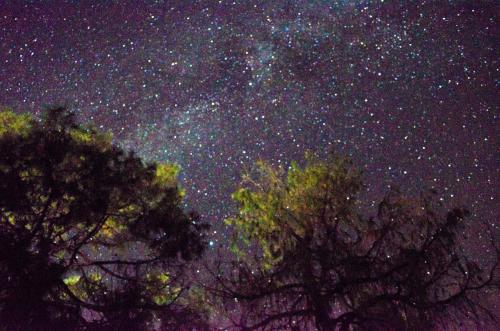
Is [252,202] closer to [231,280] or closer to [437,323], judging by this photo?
[231,280]

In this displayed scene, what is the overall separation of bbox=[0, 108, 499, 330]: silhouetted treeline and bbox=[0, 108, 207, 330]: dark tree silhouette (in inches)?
0.9

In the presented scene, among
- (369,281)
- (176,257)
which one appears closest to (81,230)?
Answer: (176,257)

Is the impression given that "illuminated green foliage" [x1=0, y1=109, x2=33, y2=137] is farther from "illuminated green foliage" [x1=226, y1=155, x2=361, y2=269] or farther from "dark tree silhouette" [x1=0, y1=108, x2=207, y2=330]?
"illuminated green foliage" [x1=226, y1=155, x2=361, y2=269]

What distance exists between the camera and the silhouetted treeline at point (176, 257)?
712 cm

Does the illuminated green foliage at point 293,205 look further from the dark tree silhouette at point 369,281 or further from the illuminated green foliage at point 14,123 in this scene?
the illuminated green foliage at point 14,123

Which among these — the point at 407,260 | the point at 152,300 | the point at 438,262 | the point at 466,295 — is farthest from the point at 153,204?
the point at 466,295

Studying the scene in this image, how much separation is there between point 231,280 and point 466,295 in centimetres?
493

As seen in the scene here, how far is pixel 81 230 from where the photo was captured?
8.38 metres

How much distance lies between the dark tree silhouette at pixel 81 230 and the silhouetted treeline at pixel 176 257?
2 cm

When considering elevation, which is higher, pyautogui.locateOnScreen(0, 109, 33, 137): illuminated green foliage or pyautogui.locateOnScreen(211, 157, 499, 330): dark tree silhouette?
pyautogui.locateOnScreen(0, 109, 33, 137): illuminated green foliage

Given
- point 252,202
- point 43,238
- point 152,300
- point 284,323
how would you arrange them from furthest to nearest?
1. point 252,202
2. point 284,323
3. point 152,300
4. point 43,238

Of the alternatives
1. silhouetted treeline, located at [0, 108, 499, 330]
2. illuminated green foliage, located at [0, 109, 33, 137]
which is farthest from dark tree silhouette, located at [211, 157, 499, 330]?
illuminated green foliage, located at [0, 109, 33, 137]

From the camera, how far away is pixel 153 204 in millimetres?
9008

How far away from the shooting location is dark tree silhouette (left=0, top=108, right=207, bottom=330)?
6.91 m
